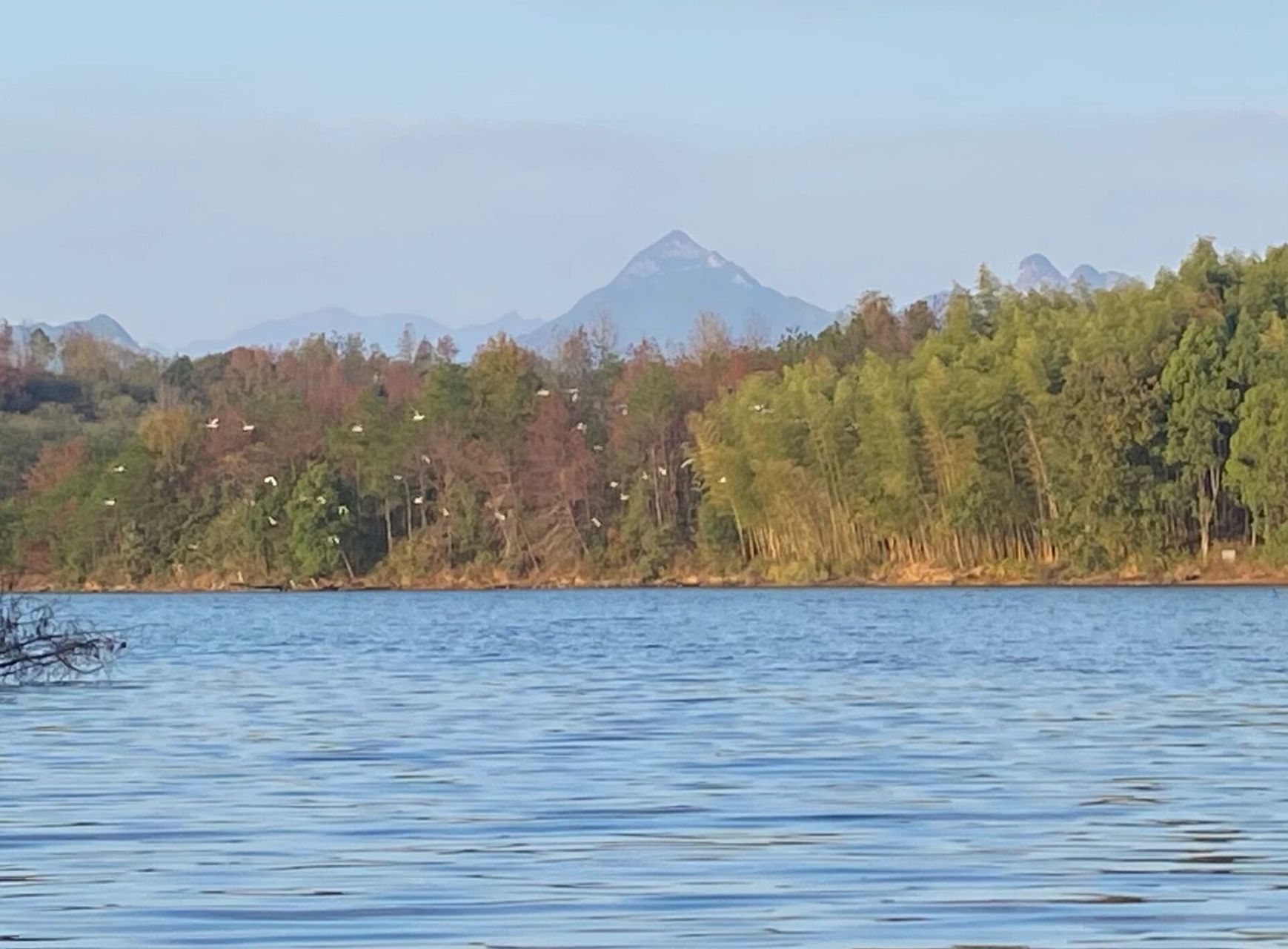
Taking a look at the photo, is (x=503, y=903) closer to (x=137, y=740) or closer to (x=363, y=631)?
(x=137, y=740)

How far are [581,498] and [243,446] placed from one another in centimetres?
2098

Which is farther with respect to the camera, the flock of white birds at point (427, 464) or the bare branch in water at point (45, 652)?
the flock of white birds at point (427, 464)

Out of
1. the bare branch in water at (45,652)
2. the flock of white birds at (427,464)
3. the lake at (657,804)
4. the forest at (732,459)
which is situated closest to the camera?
the lake at (657,804)

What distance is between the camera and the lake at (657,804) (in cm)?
1416

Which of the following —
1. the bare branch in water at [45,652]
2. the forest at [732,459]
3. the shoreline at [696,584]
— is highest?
the forest at [732,459]

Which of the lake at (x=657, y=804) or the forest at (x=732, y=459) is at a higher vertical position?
the forest at (x=732, y=459)

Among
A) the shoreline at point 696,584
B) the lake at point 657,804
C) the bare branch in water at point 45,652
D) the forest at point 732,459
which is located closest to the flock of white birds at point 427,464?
the forest at point 732,459

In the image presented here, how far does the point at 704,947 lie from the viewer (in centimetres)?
1316

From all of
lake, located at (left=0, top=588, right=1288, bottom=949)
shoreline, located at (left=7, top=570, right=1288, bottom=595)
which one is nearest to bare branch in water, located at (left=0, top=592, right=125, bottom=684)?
lake, located at (left=0, top=588, right=1288, bottom=949)

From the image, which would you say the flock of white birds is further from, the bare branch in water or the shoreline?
the bare branch in water

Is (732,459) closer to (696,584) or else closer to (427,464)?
(696,584)

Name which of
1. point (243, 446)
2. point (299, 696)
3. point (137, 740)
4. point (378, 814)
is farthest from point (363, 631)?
point (243, 446)

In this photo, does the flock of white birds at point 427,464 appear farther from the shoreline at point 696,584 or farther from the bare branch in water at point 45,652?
the bare branch in water at point 45,652

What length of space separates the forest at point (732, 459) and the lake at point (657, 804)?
177 ft
